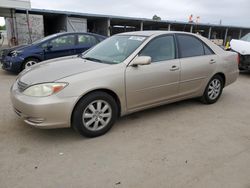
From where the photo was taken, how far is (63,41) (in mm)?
7496

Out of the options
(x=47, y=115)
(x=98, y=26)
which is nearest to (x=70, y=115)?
(x=47, y=115)

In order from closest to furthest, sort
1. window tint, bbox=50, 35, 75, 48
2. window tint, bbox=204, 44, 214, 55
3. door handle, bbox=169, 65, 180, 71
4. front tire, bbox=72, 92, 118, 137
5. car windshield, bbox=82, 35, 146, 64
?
front tire, bbox=72, 92, 118, 137
car windshield, bbox=82, 35, 146, 64
door handle, bbox=169, 65, 180, 71
window tint, bbox=204, 44, 214, 55
window tint, bbox=50, 35, 75, 48

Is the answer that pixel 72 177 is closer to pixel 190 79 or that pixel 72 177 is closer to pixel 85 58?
pixel 85 58

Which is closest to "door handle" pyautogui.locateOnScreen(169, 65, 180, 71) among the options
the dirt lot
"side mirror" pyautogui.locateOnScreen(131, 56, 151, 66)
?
"side mirror" pyautogui.locateOnScreen(131, 56, 151, 66)

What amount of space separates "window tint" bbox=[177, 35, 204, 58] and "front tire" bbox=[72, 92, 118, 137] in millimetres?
1711

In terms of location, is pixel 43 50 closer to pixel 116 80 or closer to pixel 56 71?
pixel 56 71

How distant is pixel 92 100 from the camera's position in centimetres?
301

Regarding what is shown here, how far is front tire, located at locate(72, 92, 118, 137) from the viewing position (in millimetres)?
2952

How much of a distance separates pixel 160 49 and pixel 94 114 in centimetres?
162

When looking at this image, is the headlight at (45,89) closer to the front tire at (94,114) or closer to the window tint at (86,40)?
the front tire at (94,114)

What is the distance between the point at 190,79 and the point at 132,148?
1900 mm

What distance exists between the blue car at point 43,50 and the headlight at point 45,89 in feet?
15.4

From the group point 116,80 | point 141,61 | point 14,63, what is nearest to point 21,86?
point 116,80

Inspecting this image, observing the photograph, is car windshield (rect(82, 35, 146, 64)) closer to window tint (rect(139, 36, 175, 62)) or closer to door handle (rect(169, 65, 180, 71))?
window tint (rect(139, 36, 175, 62))
